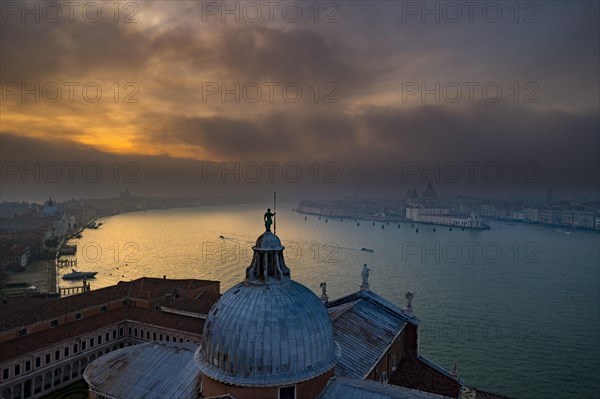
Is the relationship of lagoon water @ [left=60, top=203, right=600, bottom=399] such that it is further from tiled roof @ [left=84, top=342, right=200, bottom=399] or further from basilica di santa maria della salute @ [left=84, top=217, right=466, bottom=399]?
tiled roof @ [left=84, top=342, right=200, bottom=399]

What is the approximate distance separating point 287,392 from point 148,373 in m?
7.48

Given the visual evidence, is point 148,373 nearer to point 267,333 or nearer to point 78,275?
point 267,333

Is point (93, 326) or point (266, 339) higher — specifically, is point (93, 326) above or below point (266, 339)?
below

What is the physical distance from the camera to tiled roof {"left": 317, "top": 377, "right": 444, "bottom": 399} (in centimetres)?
1298

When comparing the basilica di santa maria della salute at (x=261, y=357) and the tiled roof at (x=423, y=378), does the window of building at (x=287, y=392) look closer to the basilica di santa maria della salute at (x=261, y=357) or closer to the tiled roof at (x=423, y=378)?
the basilica di santa maria della salute at (x=261, y=357)

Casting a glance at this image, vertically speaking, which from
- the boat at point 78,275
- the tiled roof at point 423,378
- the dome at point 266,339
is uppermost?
the dome at point 266,339

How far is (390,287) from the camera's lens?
181 ft

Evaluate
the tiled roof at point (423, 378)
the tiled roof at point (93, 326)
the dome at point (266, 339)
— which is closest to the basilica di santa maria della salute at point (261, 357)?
the dome at point (266, 339)

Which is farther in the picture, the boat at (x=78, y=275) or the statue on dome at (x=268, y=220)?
the boat at (x=78, y=275)

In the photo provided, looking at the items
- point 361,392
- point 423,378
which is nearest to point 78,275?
point 423,378

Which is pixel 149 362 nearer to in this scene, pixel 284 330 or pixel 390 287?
pixel 284 330

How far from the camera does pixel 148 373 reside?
1719 cm

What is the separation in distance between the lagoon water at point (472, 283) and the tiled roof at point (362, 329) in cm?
1127

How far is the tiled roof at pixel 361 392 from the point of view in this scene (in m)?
13.0
